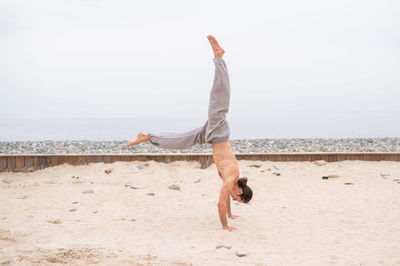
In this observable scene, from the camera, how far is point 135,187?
27.8ft

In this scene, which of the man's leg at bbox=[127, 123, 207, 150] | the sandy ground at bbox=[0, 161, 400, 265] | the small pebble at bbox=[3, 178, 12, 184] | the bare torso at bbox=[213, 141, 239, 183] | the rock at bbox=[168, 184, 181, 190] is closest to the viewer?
the sandy ground at bbox=[0, 161, 400, 265]

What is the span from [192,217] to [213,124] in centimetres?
192

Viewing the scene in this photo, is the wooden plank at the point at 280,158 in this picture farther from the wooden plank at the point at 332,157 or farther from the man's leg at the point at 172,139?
the man's leg at the point at 172,139

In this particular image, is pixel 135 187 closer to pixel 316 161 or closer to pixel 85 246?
pixel 85 246

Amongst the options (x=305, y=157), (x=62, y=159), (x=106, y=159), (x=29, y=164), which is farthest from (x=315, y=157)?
(x=29, y=164)

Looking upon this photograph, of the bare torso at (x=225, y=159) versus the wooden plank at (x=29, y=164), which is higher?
the bare torso at (x=225, y=159)

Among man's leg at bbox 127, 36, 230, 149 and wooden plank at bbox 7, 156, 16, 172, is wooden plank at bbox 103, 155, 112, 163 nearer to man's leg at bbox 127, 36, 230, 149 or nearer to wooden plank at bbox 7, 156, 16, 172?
wooden plank at bbox 7, 156, 16, 172

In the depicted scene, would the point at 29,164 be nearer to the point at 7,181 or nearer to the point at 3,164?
the point at 3,164

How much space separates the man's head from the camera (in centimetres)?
566

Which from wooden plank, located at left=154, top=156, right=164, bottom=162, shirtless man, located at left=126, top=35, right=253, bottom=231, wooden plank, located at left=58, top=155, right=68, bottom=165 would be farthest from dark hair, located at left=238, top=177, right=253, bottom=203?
wooden plank, located at left=58, top=155, right=68, bottom=165

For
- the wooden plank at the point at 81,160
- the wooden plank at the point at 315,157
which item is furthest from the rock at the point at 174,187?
the wooden plank at the point at 315,157

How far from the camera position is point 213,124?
5434mm

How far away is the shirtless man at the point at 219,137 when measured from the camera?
5.36 meters

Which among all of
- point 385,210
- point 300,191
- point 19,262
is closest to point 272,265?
point 19,262
